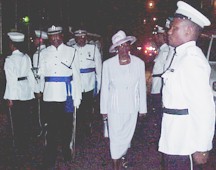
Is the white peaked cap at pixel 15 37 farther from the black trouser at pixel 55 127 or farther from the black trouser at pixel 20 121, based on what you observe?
the black trouser at pixel 55 127

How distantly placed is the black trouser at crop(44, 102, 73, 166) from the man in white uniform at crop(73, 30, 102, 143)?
202cm

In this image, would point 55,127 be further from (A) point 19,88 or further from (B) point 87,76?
(B) point 87,76

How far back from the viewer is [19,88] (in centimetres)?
695

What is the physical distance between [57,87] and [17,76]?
140 cm

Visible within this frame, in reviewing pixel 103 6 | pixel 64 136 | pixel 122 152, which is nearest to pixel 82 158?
pixel 64 136

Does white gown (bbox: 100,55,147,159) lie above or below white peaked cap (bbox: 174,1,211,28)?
below

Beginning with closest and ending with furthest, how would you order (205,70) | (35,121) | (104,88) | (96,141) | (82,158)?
(205,70) < (104,88) < (82,158) < (96,141) < (35,121)

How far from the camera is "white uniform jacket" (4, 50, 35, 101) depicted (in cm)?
679

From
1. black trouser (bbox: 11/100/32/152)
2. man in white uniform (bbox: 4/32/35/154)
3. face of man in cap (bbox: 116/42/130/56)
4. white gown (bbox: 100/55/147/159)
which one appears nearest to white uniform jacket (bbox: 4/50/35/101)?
man in white uniform (bbox: 4/32/35/154)

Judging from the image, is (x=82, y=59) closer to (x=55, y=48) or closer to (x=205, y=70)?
(x=55, y=48)

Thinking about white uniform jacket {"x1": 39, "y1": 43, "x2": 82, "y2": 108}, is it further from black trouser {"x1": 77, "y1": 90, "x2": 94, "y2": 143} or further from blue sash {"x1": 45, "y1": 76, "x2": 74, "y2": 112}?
black trouser {"x1": 77, "y1": 90, "x2": 94, "y2": 143}

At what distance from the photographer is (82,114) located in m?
8.25

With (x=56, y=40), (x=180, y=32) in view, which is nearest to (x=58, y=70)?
(x=56, y=40)

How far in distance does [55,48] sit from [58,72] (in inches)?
15.0
